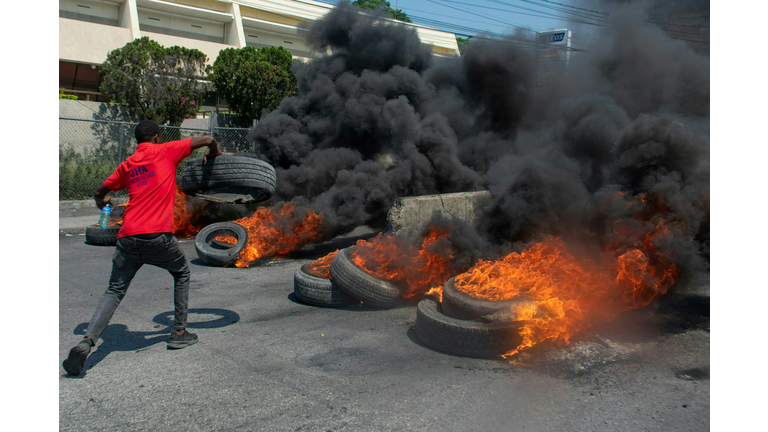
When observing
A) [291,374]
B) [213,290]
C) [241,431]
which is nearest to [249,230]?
[213,290]

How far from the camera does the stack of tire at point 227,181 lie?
6.01 m

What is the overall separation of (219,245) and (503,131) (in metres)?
8.20

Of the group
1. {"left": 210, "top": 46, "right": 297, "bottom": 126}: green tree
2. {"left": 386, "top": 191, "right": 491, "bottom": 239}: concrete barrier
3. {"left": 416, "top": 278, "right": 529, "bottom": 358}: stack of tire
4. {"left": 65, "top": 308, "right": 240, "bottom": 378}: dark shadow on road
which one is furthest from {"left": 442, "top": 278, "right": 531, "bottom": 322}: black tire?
{"left": 210, "top": 46, "right": 297, "bottom": 126}: green tree

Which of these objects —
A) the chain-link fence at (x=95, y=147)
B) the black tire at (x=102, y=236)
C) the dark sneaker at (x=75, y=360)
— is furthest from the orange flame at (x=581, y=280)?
the chain-link fence at (x=95, y=147)

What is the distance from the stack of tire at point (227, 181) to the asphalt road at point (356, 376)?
1.62 m

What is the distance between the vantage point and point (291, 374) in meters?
3.65

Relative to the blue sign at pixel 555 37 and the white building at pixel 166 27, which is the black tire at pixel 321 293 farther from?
the blue sign at pixel 555 37

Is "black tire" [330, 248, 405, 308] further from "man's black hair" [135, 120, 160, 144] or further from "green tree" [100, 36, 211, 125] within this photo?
"green tree" [100, 36, 211, 125]

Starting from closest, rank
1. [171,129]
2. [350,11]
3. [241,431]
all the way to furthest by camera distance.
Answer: [241,431], [350,11], [171,129]

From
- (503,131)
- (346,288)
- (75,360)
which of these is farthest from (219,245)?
(503,131)

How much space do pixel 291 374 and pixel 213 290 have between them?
2930 millimetres

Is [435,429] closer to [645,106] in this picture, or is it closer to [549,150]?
[549,150]

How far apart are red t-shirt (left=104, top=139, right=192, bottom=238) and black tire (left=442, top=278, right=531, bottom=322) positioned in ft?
8.76

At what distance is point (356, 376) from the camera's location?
3.64 meters
